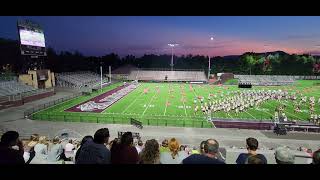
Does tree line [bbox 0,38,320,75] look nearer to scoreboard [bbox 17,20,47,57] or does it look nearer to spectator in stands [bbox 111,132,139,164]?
scoreboard [bbox 17,20,47,57]

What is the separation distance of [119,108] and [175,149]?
1970cm

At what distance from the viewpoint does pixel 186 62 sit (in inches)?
3733

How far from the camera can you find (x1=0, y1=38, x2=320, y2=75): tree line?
182ft

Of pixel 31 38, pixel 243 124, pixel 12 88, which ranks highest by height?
pixel 31 38

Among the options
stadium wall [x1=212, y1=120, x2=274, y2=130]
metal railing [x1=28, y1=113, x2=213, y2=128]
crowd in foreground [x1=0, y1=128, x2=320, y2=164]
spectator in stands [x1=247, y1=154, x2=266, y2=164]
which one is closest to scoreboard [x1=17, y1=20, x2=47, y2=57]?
metal railing [x1=28, y1=113, x2=213, y2=128]

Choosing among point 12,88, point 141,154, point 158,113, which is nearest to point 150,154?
point 141,154

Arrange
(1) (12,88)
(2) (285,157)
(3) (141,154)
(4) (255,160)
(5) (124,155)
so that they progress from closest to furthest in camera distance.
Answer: (4) (255,160), (2) (285,157), (3) (141,154), (5) (124,155), (1) (12,88)

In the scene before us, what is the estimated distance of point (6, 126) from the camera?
734 inches

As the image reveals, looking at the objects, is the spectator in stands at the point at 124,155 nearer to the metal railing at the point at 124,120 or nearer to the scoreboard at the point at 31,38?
the metal railing at the point at 124,120

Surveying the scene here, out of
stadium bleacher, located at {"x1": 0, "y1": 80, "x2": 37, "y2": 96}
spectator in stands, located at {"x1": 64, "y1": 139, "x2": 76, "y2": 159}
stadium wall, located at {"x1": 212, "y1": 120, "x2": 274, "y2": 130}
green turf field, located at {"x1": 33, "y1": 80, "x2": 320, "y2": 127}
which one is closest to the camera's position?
spectator in stands, located at {"x1": 64, "y1": 139, "x2": 76, "y2": 159}

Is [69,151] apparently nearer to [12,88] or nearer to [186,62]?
[12,88]
